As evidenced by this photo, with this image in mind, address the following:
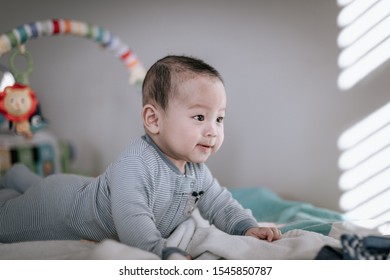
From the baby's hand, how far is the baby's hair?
0.27 metres

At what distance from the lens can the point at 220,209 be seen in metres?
0.92

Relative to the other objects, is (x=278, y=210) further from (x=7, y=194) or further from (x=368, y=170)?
(x=7, y=194)

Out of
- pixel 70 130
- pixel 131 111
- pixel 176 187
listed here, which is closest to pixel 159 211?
pixel 176 187

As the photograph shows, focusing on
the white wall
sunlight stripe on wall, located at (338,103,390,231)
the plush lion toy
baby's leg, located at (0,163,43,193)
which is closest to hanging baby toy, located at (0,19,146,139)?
the plush lion toy

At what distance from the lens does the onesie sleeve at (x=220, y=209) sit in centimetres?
88

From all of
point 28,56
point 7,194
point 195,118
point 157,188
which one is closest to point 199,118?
point 195,118

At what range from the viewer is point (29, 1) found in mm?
1554

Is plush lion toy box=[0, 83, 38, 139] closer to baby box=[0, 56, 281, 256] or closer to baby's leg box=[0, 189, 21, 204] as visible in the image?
baby's leg box=[0, 189, 21, 204]

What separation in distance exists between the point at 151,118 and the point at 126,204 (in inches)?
7.0

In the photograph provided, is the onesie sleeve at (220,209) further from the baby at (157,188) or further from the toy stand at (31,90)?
the toy stand at (31,90)

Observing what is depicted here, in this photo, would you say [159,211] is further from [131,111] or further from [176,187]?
[131,111]

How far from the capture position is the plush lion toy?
1.41m

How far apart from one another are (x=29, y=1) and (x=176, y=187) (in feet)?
3.40

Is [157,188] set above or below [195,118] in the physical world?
below
